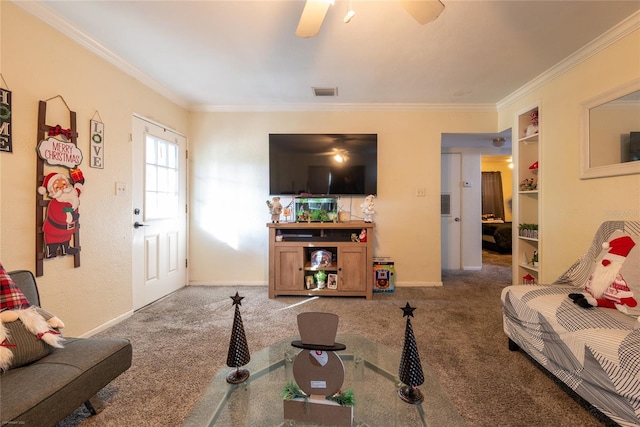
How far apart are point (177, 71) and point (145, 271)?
2116 mm

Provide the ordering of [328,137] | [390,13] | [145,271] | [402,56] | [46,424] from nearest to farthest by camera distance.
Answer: [46,424] < [390,13] < [402,56] < [145,271] < [328,137]

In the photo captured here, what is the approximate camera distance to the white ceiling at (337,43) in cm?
179

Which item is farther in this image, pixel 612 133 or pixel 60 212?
pixel 612 133

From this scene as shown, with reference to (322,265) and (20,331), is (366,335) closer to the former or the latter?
(322,265)

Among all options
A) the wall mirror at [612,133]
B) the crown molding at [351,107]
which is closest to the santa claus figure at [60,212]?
the crown molding at [351,107]

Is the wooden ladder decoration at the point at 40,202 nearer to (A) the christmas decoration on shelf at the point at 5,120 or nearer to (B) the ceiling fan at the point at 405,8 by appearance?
(A) the christmas decoration on shelf at the point at 5,120

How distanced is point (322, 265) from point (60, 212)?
2.40 metres

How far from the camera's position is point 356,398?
3.67 ft

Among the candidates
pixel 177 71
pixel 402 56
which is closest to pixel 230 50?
pixel 177 71

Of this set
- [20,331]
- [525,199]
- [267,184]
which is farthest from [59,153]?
[525,199]

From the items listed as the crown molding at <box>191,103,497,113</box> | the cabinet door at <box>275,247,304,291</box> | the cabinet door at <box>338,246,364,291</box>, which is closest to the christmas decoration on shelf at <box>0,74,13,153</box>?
the crown molding at <box>191,103,497,113</box>

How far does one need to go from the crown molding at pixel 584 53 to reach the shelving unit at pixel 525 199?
261 millimetres

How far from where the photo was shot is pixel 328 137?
343 centimetres

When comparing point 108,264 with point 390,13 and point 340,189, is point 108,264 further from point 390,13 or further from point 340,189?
point 390,13
